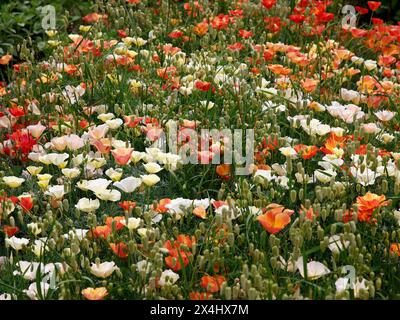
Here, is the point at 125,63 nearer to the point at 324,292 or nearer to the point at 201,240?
the point at 201,240

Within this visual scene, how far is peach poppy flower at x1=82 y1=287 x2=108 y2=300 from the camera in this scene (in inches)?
90.7

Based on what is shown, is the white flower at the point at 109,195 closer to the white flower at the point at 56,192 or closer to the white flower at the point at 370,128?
the white flower at the point at 56,192

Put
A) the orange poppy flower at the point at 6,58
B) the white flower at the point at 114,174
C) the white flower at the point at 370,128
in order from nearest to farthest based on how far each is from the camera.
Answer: the white flower at the point at 114,174
the white flower at the point at 370,128
the orange poppy flower at the point at 6,58

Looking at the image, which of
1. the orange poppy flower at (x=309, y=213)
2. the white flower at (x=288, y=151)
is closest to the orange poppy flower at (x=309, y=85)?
the white flower at (x=288, y=151)

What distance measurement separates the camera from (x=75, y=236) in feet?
8.31

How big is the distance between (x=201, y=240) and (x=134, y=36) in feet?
6.75

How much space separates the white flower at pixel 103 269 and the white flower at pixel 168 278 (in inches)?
6.1

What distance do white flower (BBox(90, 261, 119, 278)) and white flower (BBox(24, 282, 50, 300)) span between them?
15 cm

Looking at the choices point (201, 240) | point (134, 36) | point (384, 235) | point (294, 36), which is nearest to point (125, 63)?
point (134, 36)

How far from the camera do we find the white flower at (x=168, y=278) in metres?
2.36

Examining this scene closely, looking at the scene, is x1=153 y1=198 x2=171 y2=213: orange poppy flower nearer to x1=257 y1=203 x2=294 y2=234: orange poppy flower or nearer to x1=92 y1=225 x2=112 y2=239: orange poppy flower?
x1=92 y1=225 x2=112 y2=239: orange poppy flower

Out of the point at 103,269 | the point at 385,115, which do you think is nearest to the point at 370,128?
the point at 385,115

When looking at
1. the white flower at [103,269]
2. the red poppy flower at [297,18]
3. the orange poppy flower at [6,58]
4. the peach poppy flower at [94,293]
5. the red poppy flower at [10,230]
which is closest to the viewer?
the peach poppy flower at [94,293]

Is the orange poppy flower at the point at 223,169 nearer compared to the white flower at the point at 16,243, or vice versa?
the white flower at the point at 16,243
